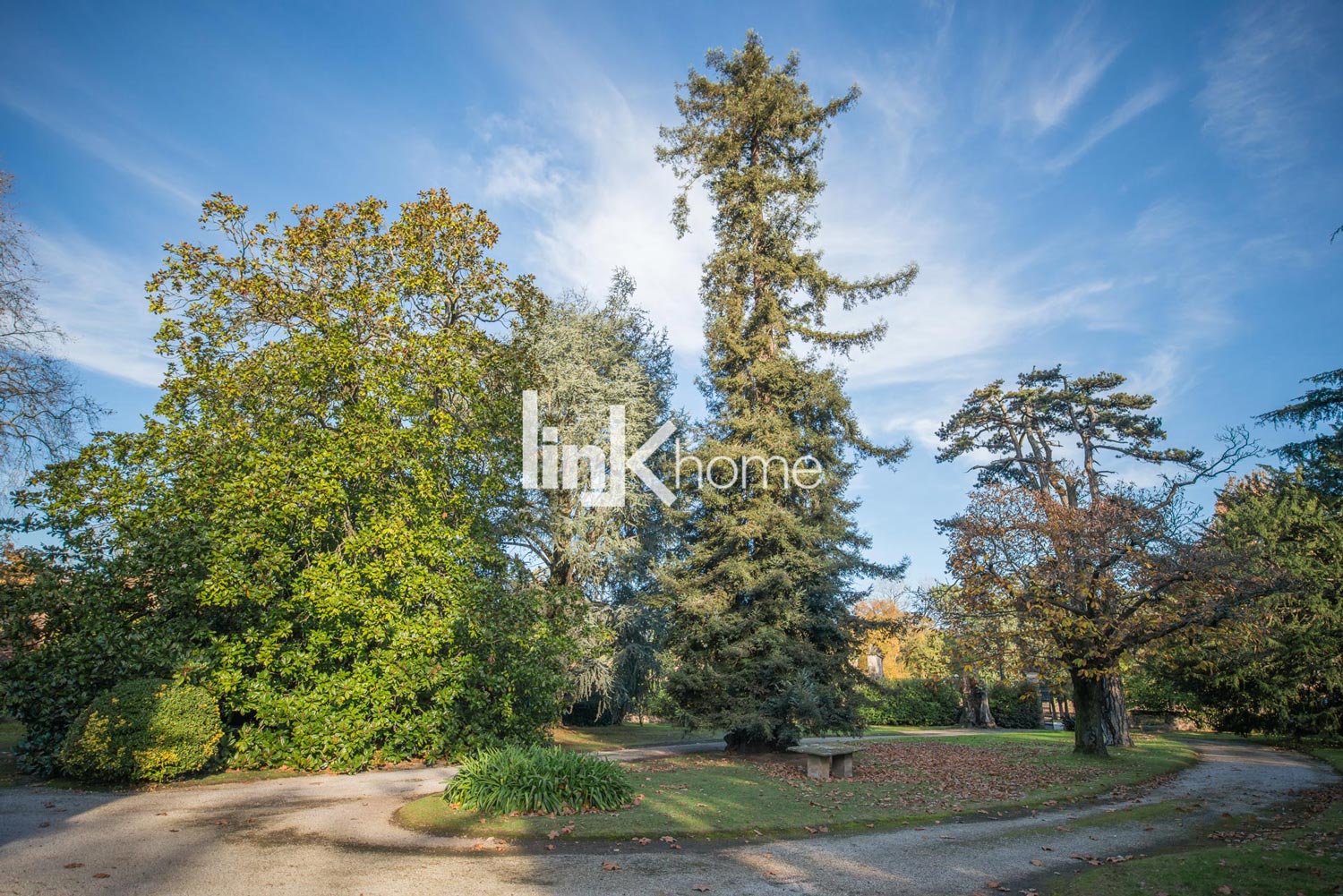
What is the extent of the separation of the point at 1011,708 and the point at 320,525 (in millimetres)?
30173

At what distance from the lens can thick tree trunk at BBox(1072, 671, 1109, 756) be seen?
16156 millimetres

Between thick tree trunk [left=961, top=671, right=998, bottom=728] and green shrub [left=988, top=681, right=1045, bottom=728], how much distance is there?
1.23ft

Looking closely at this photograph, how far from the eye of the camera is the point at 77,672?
36.9 ft

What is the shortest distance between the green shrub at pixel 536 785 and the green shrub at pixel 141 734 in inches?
178

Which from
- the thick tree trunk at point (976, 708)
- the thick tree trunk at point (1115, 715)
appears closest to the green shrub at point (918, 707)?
the thick tree trunk at point (976, 708)

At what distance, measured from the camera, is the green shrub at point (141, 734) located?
9812mm

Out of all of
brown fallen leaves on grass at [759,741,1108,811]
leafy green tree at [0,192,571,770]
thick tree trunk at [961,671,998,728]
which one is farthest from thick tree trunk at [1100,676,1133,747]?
leafy green tree at [0,192,571,770]

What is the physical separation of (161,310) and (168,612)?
242 inches

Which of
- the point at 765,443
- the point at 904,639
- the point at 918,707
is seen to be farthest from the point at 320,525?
the point at 918,707

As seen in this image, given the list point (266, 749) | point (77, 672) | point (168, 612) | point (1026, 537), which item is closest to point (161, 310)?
point (168, 612)

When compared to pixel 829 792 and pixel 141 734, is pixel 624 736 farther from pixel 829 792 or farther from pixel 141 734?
pixel 141 734

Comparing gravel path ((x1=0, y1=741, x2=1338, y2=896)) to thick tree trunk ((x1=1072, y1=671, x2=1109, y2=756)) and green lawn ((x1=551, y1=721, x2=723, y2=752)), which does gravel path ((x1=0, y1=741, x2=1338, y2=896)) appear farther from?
green lawn ((x1=551, y1=721, x2=723, y2=752))

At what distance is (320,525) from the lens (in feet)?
41.6

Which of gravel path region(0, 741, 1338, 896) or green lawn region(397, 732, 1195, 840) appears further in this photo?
green lawn region(397, 732, 1195, 840)
